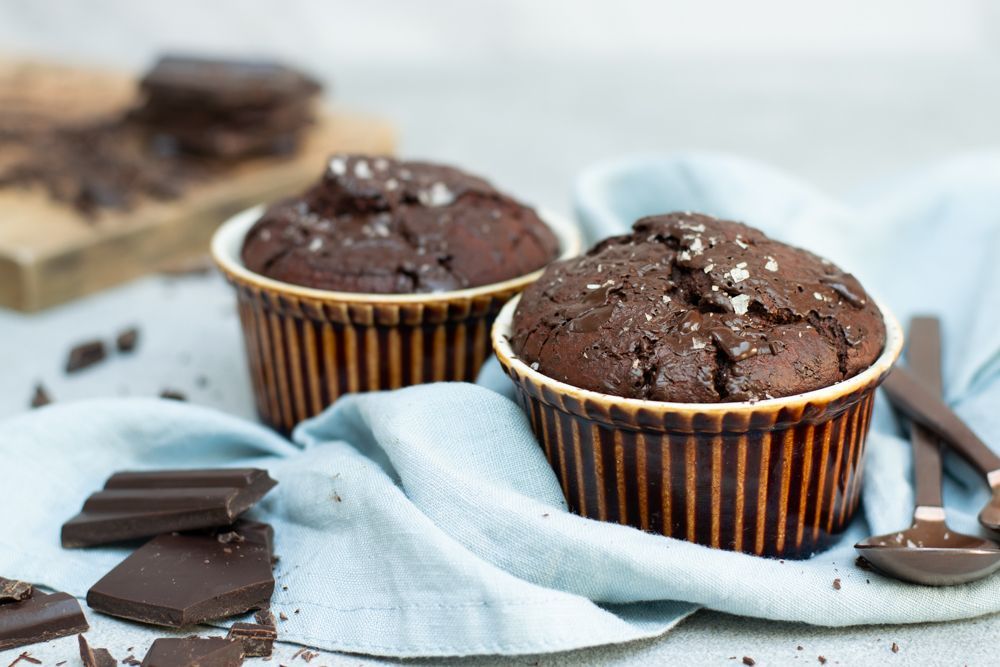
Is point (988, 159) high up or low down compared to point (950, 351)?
up

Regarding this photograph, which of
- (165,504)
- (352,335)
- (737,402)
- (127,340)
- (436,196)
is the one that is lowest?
(127,340)

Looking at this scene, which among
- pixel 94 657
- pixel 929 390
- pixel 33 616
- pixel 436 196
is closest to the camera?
pixel 94 657

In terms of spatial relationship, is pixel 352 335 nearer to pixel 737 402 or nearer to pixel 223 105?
pixel 737 402

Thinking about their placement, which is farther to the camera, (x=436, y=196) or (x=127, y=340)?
(x=127, y=340)

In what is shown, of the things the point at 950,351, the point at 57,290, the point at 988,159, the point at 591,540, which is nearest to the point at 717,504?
the point at 591,540

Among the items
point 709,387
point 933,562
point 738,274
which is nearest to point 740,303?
point 738,274

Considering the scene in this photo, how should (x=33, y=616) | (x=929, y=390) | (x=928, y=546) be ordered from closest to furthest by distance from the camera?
(x=33, y=616) → (x=928, y=546) → (x=929, y=390)

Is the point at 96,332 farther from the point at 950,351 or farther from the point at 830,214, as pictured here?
the point at 950,351

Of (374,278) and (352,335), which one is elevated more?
(374,278)
